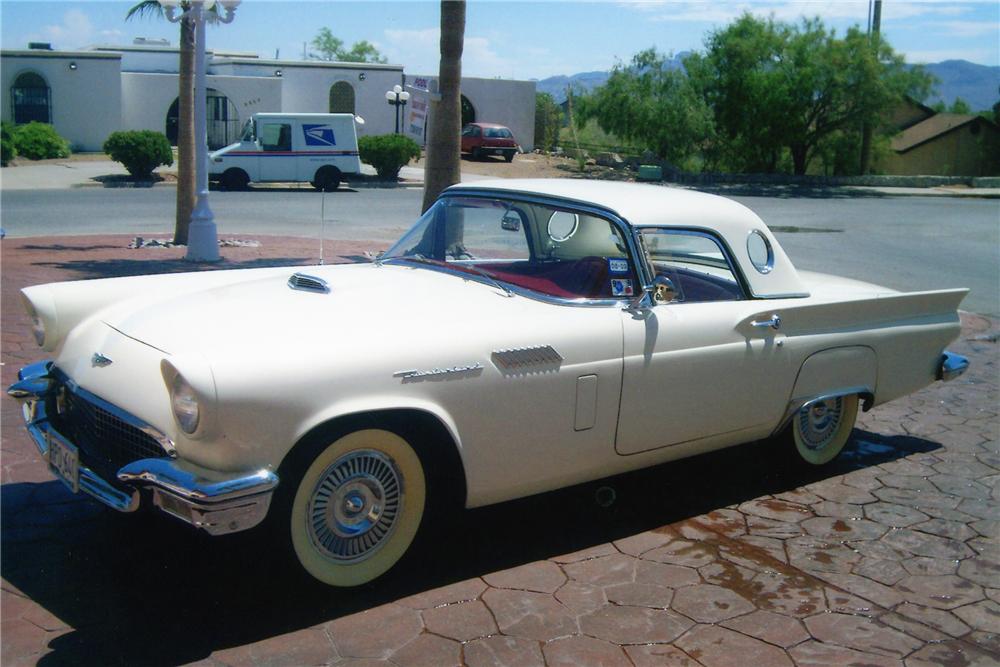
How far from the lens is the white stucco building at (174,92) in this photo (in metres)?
34.0

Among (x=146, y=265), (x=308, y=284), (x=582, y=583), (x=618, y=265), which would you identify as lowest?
(x=582, y=583)

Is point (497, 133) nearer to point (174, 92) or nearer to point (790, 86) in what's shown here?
point (790, 86)

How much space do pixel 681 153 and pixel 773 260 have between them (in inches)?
1225

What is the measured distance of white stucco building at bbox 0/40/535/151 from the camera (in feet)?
112

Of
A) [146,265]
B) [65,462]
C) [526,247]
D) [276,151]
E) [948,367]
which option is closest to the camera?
[65,462]

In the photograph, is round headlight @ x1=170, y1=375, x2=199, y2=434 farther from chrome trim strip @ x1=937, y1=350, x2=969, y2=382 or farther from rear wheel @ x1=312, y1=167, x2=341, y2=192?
rear wheel @ x1=312, y1=167, x2=341, y2=192

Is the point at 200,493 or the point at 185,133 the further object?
the point at 185,133

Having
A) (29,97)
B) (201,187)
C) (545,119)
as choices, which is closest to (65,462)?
(201,187)

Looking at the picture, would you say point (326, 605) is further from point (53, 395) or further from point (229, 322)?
point (53, 395)

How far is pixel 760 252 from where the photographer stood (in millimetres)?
4859

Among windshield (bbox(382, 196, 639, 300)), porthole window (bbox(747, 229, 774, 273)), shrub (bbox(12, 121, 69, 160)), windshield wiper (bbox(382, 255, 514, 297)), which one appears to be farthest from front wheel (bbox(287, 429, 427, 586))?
shrub (bbox(12, 121, 69, 160))

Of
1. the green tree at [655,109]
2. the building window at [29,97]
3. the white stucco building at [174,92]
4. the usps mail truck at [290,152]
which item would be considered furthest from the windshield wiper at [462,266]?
the building window at [29,97]

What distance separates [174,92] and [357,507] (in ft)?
118

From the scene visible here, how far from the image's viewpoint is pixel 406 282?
14.2ft
